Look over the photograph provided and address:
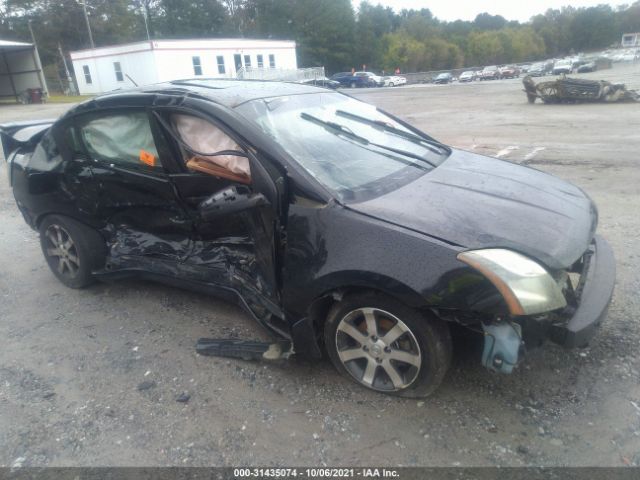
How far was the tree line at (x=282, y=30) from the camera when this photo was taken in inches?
2055

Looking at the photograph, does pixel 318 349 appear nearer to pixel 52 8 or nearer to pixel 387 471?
pixel 387 471

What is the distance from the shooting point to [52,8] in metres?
50.8

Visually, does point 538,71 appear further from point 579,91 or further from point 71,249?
point 71,249

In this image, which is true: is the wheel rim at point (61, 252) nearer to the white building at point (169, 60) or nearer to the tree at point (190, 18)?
the white building at point (169, 60)

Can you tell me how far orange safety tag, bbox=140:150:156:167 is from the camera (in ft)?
10.5

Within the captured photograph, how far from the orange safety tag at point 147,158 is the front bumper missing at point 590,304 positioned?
265 centimetres

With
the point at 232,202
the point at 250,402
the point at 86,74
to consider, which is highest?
the point at 86,74

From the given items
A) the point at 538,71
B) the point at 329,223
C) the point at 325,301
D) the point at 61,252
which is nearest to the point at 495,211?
the point at 329,223

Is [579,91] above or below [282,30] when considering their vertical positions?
below

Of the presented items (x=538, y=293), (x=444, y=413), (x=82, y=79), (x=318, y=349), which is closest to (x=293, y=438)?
(x=318, y=349)

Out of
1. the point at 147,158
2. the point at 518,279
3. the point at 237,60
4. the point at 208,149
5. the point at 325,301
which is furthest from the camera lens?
the point at 237,60

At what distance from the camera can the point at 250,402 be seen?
2.67m

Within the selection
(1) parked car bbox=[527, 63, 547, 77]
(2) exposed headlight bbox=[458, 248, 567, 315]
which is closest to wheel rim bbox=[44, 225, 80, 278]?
(2) exposed headlight bbox=[458, 248, 567, 315]

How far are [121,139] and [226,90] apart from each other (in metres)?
0.92
